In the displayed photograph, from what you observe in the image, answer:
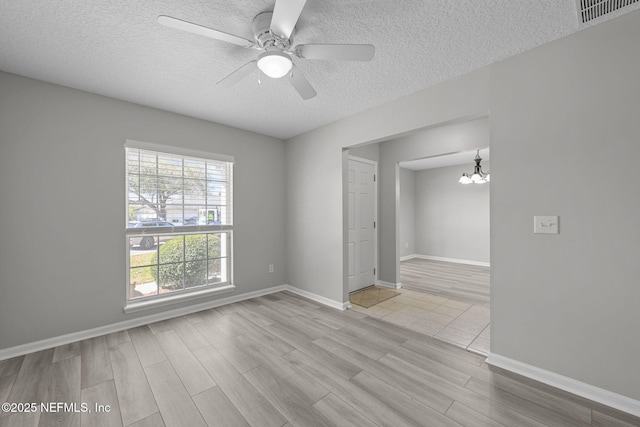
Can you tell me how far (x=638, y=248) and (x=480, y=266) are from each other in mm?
5163

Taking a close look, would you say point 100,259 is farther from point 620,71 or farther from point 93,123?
point 620,71

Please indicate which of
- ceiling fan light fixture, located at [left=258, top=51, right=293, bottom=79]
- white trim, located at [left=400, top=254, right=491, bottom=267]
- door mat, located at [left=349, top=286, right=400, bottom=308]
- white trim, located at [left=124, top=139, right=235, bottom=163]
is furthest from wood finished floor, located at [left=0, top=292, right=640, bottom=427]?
white trim, located at [left=400, top=254, right=491, bottom=267]

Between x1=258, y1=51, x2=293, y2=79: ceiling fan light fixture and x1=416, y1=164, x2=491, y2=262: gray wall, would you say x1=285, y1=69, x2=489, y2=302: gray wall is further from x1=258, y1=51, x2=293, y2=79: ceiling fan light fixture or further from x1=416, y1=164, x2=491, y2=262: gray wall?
x1=416, y1=164, x2=491, y2=262: gray wall

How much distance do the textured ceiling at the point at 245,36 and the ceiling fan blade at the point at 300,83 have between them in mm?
271

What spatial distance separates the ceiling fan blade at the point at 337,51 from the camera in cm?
154

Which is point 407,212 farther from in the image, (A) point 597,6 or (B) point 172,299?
(B) point 172,299

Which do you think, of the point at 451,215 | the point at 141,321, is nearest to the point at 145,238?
the point at 141,321

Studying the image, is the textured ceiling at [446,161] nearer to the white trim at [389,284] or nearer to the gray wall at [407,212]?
the gray wall at [407,212]

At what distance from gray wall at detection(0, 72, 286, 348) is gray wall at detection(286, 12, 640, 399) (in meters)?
3.55

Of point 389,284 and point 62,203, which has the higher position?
point 62,203

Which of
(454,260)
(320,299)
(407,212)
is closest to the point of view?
(320,299)

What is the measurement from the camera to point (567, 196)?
1860mm

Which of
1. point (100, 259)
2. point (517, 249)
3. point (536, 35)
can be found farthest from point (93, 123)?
point (517, 249)

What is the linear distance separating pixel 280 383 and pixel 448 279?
4.25 metres
